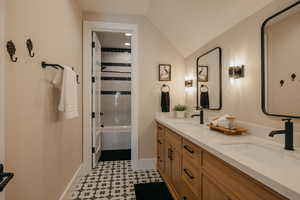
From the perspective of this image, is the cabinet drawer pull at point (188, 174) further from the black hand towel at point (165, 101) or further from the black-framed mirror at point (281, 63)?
the black hand towel at point (165, 101)

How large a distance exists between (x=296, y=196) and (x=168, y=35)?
2.62 meters

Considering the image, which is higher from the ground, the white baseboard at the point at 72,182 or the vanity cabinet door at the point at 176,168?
the vanity cabinet door at the point at 176,168

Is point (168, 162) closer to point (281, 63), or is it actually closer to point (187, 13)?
point (281, 63)

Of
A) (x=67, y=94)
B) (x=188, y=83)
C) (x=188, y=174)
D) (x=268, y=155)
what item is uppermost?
(x=188, y=83)

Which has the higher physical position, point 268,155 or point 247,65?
point 247,65

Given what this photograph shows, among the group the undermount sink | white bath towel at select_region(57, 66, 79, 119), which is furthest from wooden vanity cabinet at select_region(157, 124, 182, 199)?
white bath towel at select_region(57, 66, 79, 119)

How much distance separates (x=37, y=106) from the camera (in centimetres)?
127

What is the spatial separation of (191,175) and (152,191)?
93 cm

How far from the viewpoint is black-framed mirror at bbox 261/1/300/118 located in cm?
109

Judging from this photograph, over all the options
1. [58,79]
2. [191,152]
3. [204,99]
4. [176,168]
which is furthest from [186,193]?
[58,79]

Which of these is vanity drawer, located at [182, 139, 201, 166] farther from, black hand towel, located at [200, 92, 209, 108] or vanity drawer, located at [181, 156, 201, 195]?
black hand towel, located at [200, 92, 209, 108]

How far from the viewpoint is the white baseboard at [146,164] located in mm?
2736

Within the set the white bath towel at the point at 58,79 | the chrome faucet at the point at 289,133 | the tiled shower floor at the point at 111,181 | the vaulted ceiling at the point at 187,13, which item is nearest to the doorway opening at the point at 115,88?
the tiled shower floor at the point at 111,181

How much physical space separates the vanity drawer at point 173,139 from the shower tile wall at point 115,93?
2.36m
